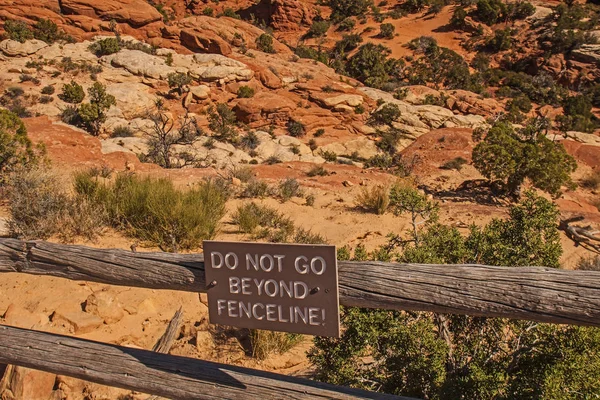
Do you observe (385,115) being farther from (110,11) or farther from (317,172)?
(110,11)

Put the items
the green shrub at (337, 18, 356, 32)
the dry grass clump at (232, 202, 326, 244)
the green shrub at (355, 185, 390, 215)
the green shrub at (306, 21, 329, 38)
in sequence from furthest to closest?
the green shrub at (337, 18, 356, 32) → the green shrub at (306, 21, 329, 38) → the green shrub at (355, 185, 390, 215) → the dry grass clump at (232, 202, 326, 244)

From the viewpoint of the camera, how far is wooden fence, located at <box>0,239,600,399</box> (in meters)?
2.00

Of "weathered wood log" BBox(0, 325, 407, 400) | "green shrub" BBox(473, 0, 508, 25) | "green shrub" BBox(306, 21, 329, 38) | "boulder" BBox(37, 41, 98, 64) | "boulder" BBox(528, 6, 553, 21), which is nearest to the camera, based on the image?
"weathered wood log" BBox(0, 325, 407, 400)

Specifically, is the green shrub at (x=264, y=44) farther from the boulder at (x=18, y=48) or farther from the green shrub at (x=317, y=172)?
the green shrub at (x=317, y=172)

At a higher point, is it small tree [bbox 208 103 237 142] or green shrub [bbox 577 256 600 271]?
green shrub [bbox 577 256 600 271]

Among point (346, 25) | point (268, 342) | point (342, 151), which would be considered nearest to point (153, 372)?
point (268, 342)

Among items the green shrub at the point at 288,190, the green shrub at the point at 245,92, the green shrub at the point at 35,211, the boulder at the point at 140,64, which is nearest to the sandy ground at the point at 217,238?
the green shrub at the point at 288,190

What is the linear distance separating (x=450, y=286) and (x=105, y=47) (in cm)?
2681

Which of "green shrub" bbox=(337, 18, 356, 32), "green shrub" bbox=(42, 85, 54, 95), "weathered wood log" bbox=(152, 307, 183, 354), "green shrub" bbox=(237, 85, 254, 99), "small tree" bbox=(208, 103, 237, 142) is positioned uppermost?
"weathered wood log" bbox=(152, 307, 183, 354)

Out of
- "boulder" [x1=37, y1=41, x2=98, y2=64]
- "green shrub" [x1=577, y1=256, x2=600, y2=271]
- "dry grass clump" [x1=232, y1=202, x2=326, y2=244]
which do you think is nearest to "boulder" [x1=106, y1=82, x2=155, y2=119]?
"boulder" [x1=37, y1=41, x2=98, y2=64]

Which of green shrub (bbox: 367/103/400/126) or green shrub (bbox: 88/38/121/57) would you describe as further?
green shrub (bbox: 88/38/121/57)

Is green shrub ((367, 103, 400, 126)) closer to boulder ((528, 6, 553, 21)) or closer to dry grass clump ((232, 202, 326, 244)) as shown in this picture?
dry grass clump ((232, 202, 326, 244))

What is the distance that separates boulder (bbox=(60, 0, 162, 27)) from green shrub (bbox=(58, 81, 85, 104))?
958 centimetres

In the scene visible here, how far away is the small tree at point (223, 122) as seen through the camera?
20.5m
